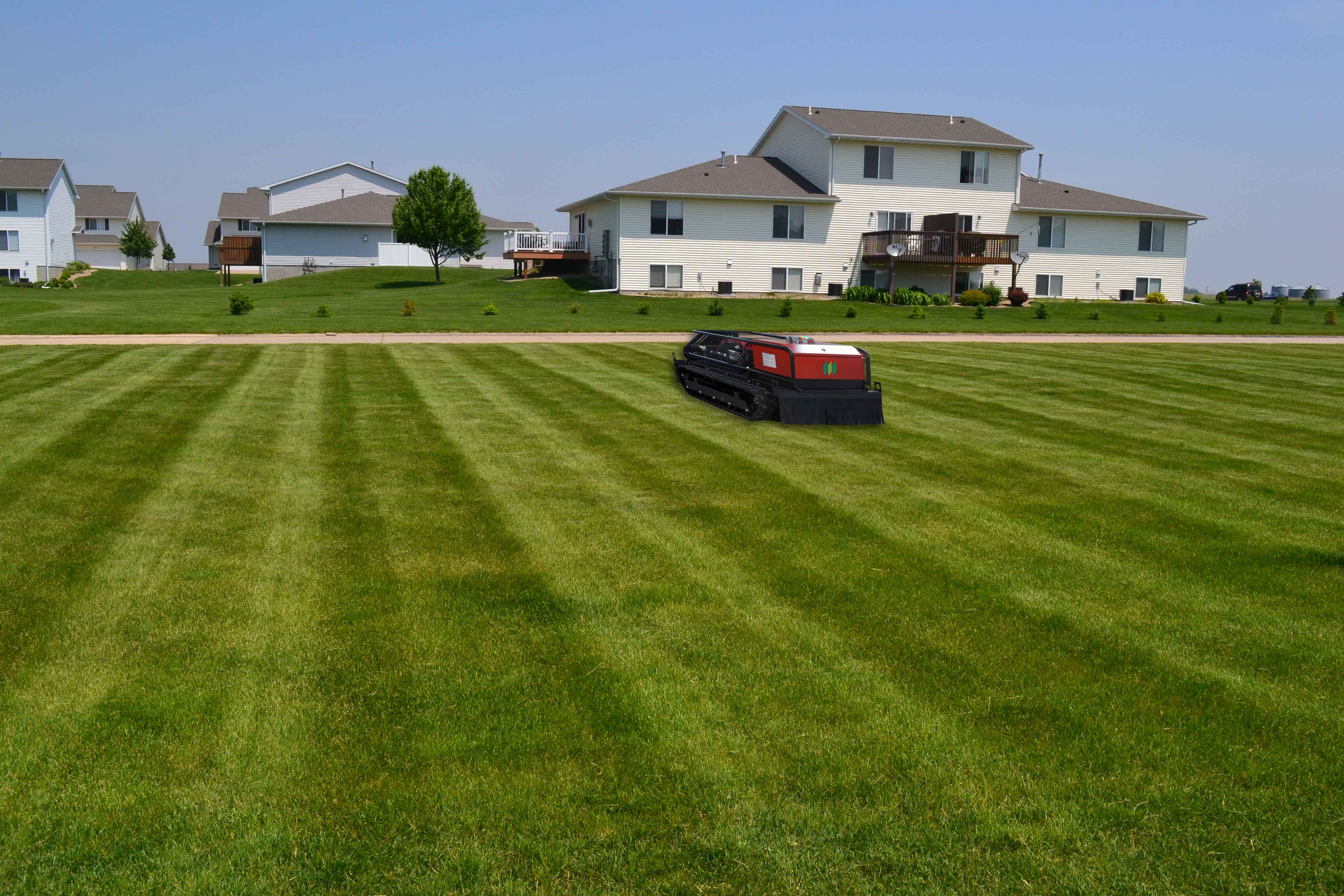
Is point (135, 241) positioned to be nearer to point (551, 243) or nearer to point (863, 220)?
point (551, 243)

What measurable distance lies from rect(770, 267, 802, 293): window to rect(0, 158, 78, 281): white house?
175 ft

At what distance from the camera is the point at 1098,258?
57.4m

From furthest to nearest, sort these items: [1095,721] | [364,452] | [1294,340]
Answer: [1294,340] < [364,452] < [1095,721]

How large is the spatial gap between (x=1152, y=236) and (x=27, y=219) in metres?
73.4

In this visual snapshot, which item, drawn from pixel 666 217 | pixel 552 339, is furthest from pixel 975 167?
pixel 552 339

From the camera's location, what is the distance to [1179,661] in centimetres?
634

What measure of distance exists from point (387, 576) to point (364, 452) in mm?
4742

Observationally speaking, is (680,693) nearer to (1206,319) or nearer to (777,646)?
(777,646)

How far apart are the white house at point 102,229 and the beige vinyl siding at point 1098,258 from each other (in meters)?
78.3

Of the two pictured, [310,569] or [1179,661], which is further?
[310,569]

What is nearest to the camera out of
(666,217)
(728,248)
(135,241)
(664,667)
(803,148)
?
(664,667)

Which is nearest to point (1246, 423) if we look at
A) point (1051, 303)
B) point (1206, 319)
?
point (1206, 319)

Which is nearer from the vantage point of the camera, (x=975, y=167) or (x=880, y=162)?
(x=880, y=162)

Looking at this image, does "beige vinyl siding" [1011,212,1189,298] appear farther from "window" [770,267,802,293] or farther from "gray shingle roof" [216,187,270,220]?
"gray shingle roof" [216,187,270,220]
